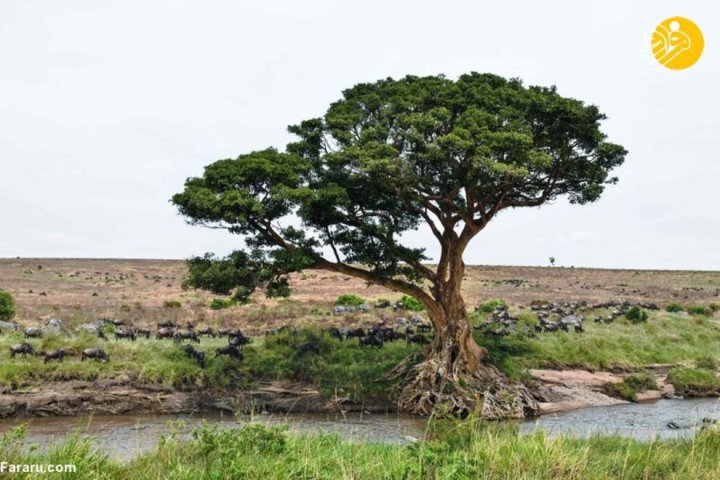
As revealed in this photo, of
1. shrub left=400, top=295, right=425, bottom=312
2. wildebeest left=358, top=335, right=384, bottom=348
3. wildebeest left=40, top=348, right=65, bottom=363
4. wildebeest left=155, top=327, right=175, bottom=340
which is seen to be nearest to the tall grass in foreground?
wildebeest left=40, top=348, right=65, bottom=363

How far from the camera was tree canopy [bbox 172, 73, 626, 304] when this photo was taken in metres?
22.8

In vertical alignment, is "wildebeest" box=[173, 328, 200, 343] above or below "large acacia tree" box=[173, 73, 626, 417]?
below

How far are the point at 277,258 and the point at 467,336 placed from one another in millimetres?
9485

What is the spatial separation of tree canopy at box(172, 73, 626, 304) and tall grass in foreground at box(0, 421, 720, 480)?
12247mm

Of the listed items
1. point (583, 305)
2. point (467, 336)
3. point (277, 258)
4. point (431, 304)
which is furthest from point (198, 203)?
point (583, 305)

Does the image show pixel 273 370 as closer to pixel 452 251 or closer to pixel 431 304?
pixel 431 304

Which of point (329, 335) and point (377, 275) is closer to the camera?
point (377, 275)

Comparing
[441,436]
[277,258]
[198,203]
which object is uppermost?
[198,203]

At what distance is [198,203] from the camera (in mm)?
22766

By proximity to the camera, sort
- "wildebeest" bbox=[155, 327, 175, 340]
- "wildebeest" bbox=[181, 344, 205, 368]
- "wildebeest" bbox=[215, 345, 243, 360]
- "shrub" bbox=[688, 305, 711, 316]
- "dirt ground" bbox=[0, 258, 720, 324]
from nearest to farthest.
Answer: "wildebeest" bbox=[181, 344, 205, 368]
"wildebeest" bbox=[215, 345, 243, 360]
"wildebeest" bbox=[155, 327, 175, 340]
"dirt ground" bbox=[0, 258, 720, 324]
"shrub" bbox=[688, 305, 711, 316]

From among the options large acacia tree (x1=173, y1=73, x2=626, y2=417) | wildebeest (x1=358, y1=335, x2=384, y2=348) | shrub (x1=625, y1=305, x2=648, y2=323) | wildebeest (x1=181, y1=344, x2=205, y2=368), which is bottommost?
wildebeest (x1=181, y1=344, x2=205, y2=368)

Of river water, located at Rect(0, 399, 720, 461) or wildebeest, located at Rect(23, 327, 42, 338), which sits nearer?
river water, located at Rect(0, 399, 720, 461)

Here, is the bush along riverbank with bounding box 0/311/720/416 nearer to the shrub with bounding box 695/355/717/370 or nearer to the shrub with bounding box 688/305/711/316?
the shrub with bounding box 695/355/717/370

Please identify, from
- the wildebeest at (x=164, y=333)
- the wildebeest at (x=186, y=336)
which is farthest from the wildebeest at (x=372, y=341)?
the wildebeest at (x=164, y=333)
